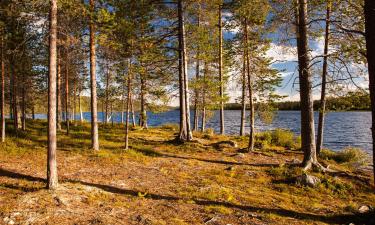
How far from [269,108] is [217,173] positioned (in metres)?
11.0

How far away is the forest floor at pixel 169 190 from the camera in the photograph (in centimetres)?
729

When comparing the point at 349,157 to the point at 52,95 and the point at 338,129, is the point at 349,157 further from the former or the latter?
the point at 338,129

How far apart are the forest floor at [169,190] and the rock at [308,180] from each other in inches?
7.7

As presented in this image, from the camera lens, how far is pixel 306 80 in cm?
1184

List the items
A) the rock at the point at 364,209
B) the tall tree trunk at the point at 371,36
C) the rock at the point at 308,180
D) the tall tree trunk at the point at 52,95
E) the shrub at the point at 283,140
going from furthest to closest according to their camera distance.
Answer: the shrub at the point at 283,140
the rock at the point at 308,180
the rock at the point at 364,209
the tall tree trunk at the point at 52,95
the tall tree trunk at the point at 371,36

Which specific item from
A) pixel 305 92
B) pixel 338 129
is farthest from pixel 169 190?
pixel 338 129

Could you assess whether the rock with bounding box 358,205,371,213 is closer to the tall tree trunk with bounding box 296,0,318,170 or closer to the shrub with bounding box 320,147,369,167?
the tall tree trunk with bounding box 296,0,318,170

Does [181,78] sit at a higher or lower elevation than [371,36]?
higher

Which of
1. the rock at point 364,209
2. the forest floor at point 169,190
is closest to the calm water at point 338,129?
the forest floor at point 169,190

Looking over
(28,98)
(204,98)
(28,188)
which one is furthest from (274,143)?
(28,98)

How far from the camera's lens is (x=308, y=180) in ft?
35.1

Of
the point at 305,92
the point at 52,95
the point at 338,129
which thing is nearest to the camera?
the point at 52,95

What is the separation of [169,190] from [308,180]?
17.9ft

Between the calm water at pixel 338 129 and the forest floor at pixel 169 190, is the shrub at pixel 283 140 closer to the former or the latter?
the calm water at pixel 338 129
